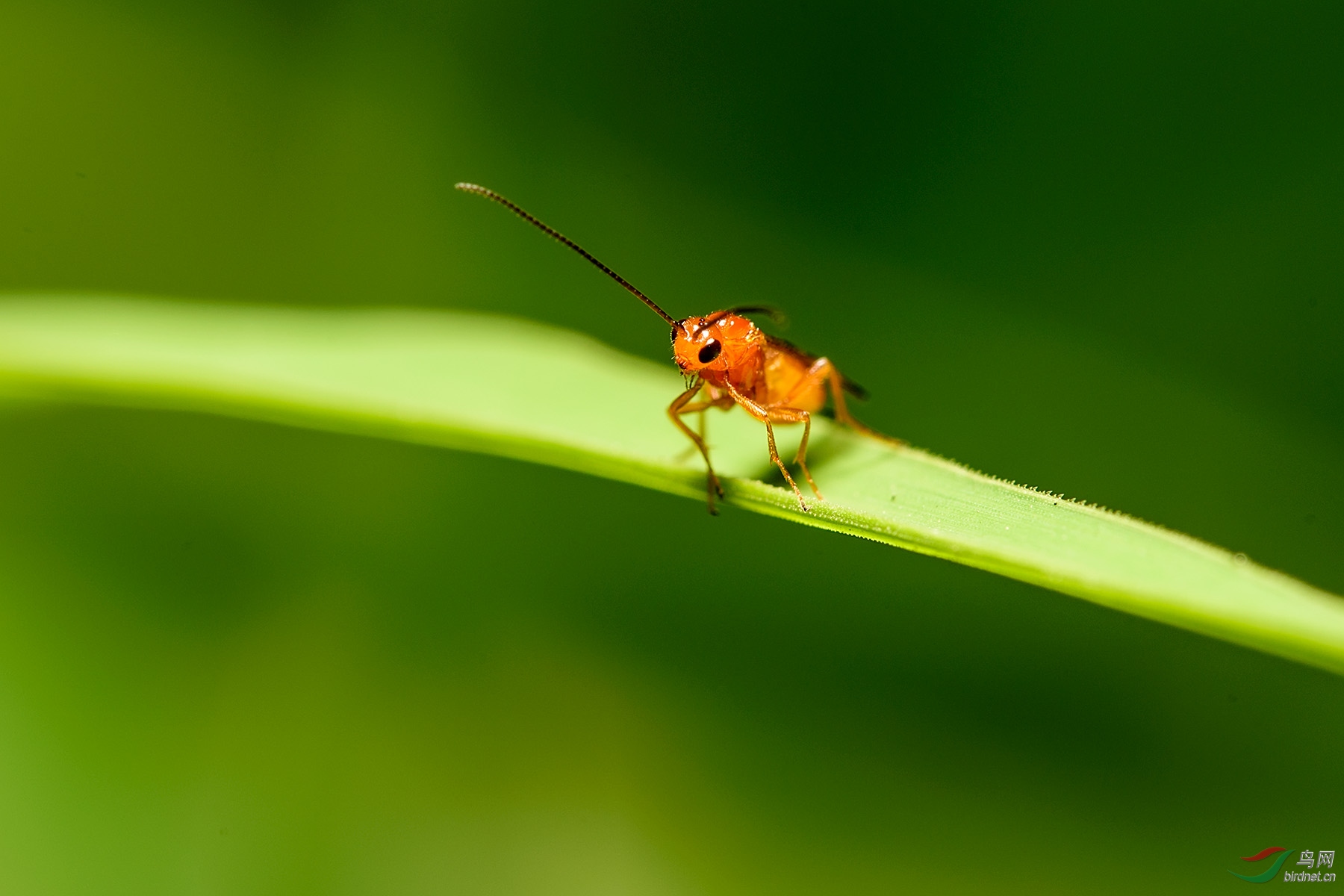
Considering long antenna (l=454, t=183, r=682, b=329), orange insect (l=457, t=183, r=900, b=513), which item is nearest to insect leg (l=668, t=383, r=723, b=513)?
orange insect (l=457, t=183, r=900, b=513)

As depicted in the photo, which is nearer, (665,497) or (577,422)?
(577,422)

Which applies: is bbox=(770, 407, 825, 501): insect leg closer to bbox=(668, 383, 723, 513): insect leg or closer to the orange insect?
the orange insect

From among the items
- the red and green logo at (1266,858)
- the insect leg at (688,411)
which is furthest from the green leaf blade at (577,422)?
the red and green logo at (1266,858)

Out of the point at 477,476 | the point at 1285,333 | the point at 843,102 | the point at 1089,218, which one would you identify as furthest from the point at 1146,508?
the point at 477,476

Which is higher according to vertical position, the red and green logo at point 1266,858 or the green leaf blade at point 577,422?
the green leaf blade at point 577,422

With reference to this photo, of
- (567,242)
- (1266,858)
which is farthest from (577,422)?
(1266,858)

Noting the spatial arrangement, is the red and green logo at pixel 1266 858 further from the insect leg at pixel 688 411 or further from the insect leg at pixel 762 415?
the insect leg at pixel 688 411

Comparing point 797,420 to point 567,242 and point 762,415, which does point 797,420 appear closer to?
point 762,415
